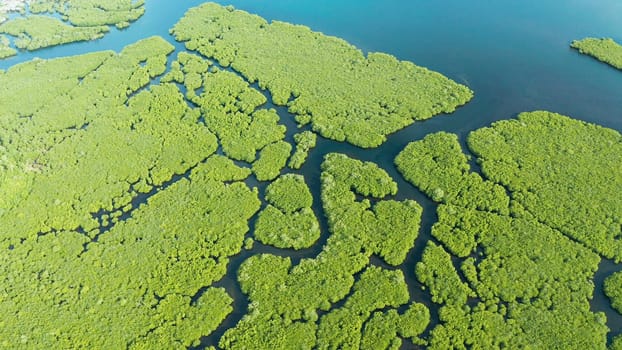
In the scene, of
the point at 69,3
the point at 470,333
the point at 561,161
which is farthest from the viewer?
the point at 69,3

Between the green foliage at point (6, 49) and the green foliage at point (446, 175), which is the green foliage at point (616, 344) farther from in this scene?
the green foliage at point (6, 49)

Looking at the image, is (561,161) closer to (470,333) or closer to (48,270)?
(470,333)

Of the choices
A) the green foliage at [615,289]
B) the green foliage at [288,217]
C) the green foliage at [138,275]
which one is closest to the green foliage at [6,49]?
the green foliage at [138,275]

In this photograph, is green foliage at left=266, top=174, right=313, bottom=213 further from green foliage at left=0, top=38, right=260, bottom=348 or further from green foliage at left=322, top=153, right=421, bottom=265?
green foliage at left=0, top=38, right=260, bottom=348

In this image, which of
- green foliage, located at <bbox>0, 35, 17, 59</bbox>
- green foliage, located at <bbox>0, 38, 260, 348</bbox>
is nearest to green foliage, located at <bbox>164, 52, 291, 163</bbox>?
green foliage, located at <bbox>0, 38, 260, 348</bbox>

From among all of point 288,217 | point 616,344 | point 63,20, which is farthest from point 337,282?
point 63,20

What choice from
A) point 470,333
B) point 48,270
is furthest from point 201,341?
point 470,333

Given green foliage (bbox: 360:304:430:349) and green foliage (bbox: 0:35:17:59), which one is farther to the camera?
green foliage (bbox: 0:35:17:59)
